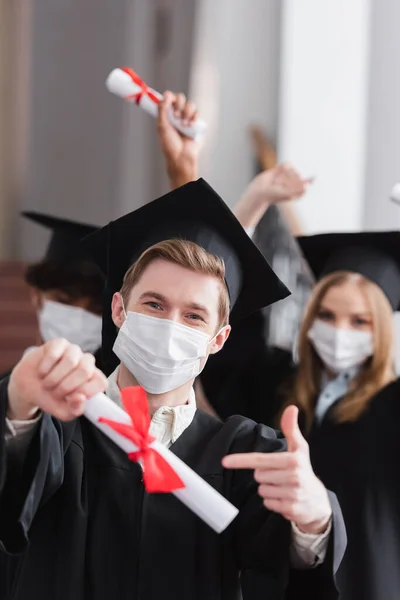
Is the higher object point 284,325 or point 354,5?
point 354,5

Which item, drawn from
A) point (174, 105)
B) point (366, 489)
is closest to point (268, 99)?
point (174, 105)

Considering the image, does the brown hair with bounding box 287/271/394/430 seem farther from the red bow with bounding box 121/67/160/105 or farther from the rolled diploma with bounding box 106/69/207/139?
the red bow with bounding box 121/67/160/105

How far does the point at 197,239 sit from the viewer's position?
4.83ft

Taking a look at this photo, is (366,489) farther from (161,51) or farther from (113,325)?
(161,51)

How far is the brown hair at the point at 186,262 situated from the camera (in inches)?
55.6

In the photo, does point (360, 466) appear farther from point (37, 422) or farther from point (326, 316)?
point (37, 422)

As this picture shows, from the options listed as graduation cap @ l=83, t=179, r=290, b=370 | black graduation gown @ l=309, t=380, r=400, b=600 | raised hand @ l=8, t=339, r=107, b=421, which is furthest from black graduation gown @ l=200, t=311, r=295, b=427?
raised hand @ l=8, t=339, r=107, b=421

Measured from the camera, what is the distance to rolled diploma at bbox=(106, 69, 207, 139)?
1.97 m

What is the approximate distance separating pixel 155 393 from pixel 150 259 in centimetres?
23

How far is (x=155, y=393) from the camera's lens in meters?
1.42

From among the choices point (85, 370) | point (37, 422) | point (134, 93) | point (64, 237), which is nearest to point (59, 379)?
point (85, 370)

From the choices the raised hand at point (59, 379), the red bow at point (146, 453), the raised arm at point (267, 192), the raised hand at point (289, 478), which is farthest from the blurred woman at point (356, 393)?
the raised hand at point (59, 379)

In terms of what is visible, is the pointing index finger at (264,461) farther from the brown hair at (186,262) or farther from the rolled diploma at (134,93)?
the rolled diploma at (134,93)

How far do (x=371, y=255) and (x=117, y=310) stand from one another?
1.27m
